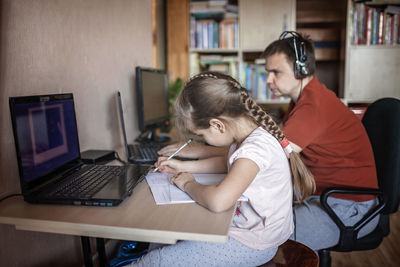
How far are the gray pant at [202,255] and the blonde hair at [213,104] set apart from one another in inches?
14.4

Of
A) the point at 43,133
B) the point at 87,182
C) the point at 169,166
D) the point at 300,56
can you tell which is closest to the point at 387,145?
the point at 300,56

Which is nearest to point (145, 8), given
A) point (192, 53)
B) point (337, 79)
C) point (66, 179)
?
point (192, 53)

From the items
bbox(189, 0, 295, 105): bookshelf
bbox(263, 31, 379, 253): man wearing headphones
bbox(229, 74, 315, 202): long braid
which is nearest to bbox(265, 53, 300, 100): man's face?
bbox(263, 31, 379, 253): man wearing headphones

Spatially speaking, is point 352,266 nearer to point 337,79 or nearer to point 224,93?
point 224,93

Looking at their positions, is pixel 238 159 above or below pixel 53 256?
above

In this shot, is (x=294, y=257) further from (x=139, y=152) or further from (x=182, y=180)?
(x=139, y=152)

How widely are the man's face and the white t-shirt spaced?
67 centimetres

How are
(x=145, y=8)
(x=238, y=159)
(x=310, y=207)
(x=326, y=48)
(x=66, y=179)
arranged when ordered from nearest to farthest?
Answer: (x=238, y=159) < (x=66, y=179) < (x=310, y=207) < (x=145, y=8) < (x=326, y=48)

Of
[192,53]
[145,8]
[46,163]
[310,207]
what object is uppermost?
[145,8]

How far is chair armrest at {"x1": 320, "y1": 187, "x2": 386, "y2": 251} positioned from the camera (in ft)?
4.23

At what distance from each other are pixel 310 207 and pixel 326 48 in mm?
2141

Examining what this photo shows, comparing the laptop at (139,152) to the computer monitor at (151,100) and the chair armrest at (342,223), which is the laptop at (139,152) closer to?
the computer monitor at (151,100)

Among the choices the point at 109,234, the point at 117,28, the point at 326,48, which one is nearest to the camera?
the point at 109,234

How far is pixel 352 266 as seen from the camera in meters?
1.96
